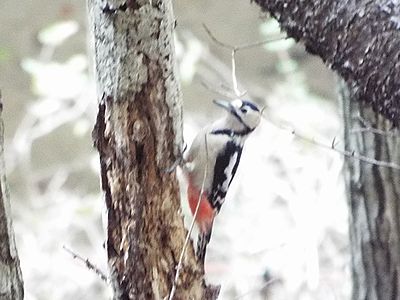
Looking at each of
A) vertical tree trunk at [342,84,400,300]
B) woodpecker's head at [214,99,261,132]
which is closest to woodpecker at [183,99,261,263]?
woodpecker's head at [214,99,261,132]

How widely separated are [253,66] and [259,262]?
958mm

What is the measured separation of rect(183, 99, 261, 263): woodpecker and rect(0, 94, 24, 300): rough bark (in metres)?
0.25

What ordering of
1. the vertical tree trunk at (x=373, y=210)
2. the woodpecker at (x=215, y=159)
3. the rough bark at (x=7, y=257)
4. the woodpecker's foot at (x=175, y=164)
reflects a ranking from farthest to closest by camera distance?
the vertical tree trunk at (x=373, y=210) → the woodpecker at (x=215, y=159) → the woodpecker's foot at (x=175, y=164) → the rough bark at (x=7, y=257)

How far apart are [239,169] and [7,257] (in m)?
1.49

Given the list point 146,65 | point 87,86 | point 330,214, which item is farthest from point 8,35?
point 146,65

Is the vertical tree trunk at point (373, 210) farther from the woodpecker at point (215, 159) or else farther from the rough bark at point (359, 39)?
the rough bark at point (359, 39)

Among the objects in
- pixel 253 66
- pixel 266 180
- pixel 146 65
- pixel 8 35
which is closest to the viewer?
pixel 146 65

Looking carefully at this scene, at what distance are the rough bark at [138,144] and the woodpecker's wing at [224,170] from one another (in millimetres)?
191

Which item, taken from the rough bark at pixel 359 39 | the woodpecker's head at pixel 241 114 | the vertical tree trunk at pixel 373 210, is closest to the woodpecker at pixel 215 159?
Answer: the woodpecker's head at pixel 241 114

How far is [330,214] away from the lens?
7.16 ft

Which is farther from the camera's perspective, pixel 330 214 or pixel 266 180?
pixel 266 180

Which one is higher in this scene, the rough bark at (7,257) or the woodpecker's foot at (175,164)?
the woodpecker's foot at (175,164)

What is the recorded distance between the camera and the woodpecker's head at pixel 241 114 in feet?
3.86

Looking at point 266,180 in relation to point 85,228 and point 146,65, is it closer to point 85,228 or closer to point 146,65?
point 85,228
